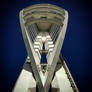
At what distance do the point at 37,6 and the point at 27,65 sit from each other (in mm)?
1680

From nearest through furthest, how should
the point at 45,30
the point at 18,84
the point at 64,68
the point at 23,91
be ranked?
the point at 23,91, the point at 18,84, the point at 64,68, the point at 45,30

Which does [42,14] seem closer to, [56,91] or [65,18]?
[65,18]

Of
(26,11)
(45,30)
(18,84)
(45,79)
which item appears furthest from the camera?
(45,30)

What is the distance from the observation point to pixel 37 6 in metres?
4.08

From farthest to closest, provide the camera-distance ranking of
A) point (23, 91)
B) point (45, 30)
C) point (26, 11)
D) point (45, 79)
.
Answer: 1. point (45, 30)
2. point (26, 11)
3. point (23, 91)
4. point (45, 79)

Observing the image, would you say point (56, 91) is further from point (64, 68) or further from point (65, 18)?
point (65, 18)

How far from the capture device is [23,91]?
3484 mm

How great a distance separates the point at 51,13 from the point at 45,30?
2917 mm

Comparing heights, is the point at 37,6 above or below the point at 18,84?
above

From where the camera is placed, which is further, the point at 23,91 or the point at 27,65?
the point at 27,65

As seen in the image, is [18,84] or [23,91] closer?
[23,91]

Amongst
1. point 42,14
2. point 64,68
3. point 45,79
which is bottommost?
point 64,68

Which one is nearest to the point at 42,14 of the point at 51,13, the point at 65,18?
the point at 51,13

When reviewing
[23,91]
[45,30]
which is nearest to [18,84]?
[23,91]
